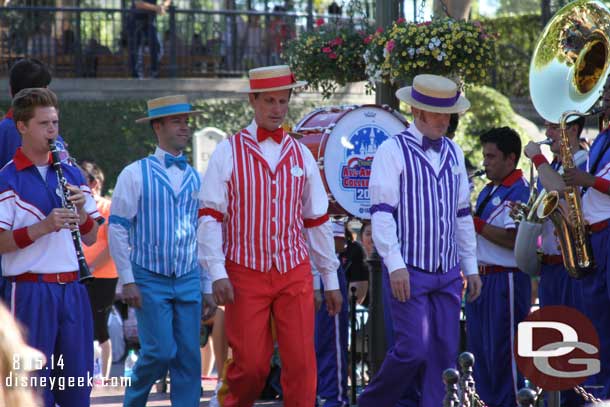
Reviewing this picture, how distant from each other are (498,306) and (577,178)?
3.97 ft

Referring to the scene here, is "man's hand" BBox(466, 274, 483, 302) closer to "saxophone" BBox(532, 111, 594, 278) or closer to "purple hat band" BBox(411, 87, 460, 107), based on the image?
"saxophone" BBox(532, 111, 594, 278)

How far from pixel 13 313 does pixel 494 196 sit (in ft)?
12.1

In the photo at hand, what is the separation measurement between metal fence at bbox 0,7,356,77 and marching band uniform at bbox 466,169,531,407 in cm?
932

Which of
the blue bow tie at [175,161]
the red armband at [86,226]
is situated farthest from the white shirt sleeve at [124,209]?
the red armband at [86,226]

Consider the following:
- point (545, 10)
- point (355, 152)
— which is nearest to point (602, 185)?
point (355, 152)

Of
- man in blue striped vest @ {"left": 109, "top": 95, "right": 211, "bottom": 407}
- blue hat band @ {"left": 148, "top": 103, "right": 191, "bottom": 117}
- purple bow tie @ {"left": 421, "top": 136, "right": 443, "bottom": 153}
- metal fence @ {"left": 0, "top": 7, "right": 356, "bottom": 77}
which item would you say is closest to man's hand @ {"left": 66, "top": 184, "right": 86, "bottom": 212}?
man in blue striped vest @ {"left": 109, "top": 95, "right": 211, "bottom": 407}

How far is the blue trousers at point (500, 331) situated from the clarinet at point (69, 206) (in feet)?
10.4

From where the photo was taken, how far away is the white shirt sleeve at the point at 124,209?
738 cm

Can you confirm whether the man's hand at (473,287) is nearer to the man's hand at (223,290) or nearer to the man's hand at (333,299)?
the man's hand at (333,299)

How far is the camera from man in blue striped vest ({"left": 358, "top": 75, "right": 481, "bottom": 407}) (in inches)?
267

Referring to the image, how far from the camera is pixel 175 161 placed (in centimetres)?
767

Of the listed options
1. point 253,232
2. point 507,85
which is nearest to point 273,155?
point 253,232

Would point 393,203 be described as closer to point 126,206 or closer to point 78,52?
point 126,206

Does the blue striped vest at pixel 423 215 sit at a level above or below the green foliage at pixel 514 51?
below
